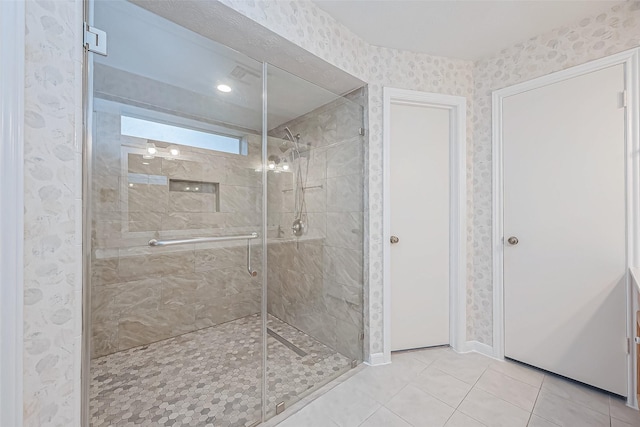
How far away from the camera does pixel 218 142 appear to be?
5.97ft

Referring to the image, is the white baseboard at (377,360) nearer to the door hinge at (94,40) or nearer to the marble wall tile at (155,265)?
the marble wall tile at (155,265)

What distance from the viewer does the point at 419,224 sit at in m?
2.16

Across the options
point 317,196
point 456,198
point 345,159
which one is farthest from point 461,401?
point 345,159

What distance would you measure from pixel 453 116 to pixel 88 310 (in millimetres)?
2688

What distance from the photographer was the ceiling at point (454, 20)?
156cm

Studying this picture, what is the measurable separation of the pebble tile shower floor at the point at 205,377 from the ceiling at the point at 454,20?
85.7 inches

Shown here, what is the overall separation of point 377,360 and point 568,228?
5.45ft

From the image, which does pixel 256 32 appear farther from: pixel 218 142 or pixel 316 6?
pixel 218 142

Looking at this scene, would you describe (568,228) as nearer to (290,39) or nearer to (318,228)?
(318,228)

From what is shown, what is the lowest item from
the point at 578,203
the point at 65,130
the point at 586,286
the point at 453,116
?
the point at 586,286

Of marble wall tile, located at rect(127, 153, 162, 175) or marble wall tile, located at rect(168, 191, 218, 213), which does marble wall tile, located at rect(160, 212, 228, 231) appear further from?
marble wall tile, located at rect(127, 153, 162, 175)

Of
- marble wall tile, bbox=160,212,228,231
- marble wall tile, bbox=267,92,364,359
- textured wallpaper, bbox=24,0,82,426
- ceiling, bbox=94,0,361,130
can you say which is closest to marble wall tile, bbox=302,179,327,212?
marble wall tile, bbox=267,92,364,359

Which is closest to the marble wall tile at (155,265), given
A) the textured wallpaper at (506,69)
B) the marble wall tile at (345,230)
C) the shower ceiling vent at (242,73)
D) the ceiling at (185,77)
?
the ceiling at (185,77)

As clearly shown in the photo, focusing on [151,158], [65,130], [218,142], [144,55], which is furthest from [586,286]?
[144,55]
